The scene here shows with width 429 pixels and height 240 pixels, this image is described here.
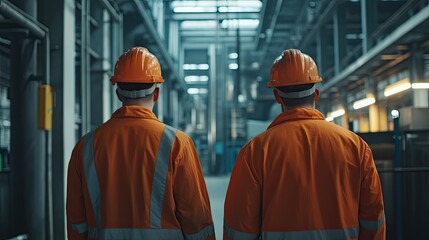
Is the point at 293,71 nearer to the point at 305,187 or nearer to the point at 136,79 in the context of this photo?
the point at 305,187

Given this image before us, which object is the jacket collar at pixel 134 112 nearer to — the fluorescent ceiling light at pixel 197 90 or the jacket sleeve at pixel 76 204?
the jacket sleeve at pixel 76 204

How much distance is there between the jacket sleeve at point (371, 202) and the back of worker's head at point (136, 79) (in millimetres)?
1011

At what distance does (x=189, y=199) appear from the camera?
222 centimetres

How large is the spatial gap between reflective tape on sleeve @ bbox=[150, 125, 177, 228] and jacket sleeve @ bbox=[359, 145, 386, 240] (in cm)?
84

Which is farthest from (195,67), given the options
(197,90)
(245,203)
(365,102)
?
(245,203)

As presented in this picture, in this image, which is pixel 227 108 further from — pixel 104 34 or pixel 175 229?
pixel 175 229

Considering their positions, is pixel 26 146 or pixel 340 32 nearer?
pixel 26 146

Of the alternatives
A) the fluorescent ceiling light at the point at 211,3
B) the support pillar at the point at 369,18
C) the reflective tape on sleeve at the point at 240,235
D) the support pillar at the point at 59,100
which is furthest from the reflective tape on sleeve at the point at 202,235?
the fluorescent ceiling light at the point at 211,3

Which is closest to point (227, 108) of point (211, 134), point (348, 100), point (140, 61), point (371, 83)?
point (211, 134)

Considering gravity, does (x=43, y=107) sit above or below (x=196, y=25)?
below

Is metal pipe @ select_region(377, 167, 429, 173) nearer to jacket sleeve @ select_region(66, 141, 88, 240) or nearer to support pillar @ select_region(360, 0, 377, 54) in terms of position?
jacket sleeve @ select_region(66, 141, 88, 240)

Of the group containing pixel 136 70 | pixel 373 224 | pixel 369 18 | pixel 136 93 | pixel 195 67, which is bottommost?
pixel 373 224

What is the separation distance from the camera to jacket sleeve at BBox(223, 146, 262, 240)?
2164 millimetres

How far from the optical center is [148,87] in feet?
7.93
